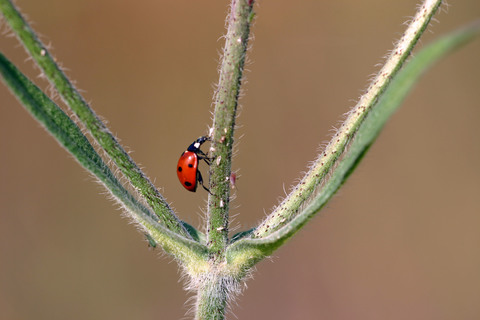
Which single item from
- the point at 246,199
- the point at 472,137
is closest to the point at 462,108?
the point at 472,137

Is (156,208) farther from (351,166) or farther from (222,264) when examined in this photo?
(351,166)

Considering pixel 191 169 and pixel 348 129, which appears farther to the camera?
pixel 191 169

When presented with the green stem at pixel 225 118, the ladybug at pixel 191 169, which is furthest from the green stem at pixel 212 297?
the ladybug at pixel 191 169

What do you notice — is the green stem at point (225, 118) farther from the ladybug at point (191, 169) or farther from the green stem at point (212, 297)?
the ladybug at point (191, 169)

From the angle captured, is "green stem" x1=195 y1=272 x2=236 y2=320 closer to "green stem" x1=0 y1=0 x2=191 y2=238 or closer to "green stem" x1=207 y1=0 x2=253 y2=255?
"green stem" x1=207 y1=0 x2=253 y2=255

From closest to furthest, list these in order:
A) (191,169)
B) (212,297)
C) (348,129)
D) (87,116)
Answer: (87,116)
(348,129)
(212,297)
(191,169)

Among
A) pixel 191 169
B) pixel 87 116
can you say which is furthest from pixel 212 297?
pixel 191 169

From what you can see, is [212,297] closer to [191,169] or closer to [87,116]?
[87,116]
